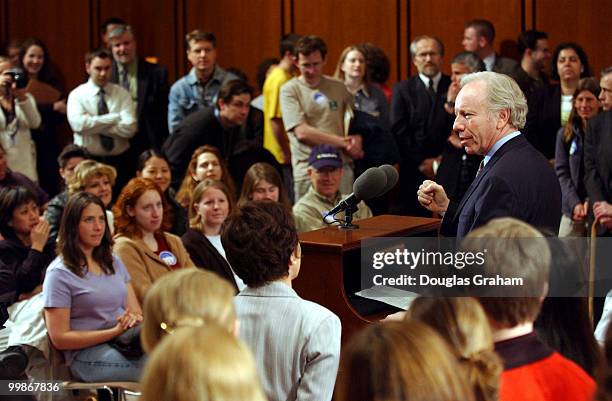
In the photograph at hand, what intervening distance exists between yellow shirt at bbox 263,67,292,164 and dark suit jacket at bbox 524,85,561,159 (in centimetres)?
145

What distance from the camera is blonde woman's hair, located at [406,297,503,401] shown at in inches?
65.2

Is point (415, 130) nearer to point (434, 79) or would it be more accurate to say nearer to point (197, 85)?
point (434, 79)

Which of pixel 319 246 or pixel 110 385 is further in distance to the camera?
pixel 110 385

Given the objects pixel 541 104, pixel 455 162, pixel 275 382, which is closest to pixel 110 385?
pixel 275 382

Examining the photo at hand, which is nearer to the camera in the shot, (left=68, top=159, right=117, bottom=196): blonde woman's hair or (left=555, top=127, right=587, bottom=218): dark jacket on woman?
(left=68, top=159, right=117, bottom=196): blonde woman's hair

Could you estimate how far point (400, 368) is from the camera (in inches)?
56.5

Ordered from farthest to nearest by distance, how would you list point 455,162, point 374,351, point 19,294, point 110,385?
1. point 455,162
2. point 19,294
3. point 110,385
4. point 374,351

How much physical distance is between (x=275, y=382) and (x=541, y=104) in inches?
153

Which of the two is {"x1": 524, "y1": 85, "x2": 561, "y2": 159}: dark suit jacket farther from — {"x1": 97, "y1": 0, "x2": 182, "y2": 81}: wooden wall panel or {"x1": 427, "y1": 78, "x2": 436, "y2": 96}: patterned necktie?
{"x1": 97, "y1": 0, "x2": 182, "y2": 81}: wooden wall panel

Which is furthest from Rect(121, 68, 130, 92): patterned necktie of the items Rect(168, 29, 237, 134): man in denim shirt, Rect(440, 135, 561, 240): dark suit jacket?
Rect(440, 135, 561, 240): dark suit jacket

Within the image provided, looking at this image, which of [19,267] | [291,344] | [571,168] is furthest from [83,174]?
[291,344]

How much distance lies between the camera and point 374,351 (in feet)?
4.80

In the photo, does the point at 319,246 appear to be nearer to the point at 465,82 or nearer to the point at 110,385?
the point at 465,82

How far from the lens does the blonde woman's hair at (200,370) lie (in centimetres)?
138
